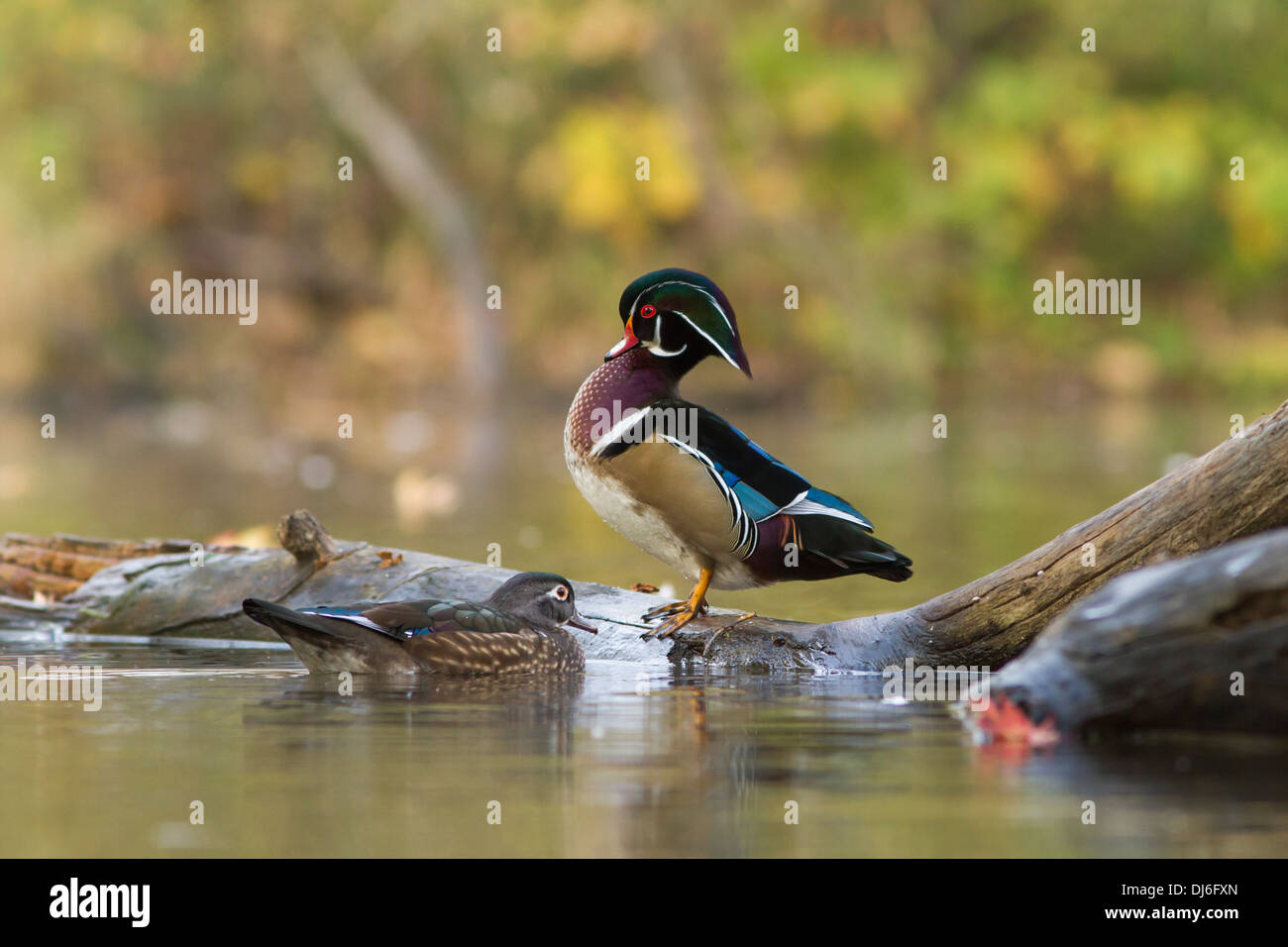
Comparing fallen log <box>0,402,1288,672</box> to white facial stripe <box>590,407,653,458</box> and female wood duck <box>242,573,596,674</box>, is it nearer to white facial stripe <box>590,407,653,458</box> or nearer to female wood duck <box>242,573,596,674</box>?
female wood duck <box>242,573,596,674</box>

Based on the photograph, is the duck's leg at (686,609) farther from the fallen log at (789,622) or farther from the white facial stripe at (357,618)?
the white facial stripe at (357,618)

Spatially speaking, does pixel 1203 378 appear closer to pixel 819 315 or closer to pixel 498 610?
pixel 819 315

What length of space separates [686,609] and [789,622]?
0.36 meters

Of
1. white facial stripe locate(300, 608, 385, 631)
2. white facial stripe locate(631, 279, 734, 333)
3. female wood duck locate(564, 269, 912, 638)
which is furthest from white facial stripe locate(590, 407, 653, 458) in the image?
white facial stripe locate(300, 608, 385, 631)

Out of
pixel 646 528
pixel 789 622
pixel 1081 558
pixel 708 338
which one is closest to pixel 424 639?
pixel 646 528

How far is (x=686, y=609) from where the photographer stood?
251 inches

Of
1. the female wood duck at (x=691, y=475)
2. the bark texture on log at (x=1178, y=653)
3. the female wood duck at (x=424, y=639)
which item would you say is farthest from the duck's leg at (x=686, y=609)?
the bark texture on log at (x=1178, y=653)

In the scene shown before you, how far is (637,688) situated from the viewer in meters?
5.90

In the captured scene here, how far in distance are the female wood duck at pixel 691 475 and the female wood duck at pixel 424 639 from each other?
0.48m

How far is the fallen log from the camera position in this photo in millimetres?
5676

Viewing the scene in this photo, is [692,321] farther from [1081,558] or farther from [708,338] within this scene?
[1081,558]

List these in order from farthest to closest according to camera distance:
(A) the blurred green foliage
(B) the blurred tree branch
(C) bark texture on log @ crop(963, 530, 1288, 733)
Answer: (B) the blurred tree branch, (A) the blurred green foliage, (C) bark texture on log @ crop(963, 530, 1288, 733)

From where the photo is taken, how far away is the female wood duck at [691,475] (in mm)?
6027
